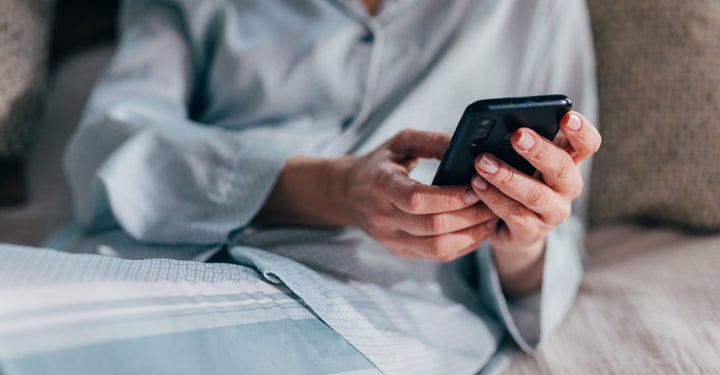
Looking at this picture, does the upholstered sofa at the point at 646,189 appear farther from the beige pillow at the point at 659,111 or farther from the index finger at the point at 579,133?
the index finger at the point at 579,133

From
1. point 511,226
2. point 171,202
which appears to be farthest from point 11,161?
point 511,226

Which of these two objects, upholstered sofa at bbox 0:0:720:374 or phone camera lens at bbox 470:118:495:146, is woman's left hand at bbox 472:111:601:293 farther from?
upholstered sofa at bbox 0:0:720:374

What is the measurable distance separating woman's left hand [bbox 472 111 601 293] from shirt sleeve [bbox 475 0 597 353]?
0.10 metres

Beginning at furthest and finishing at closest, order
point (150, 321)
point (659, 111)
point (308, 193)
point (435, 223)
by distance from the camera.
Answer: point (659, 111)
point (308, 193)
point (435, 223)
point (150, 321)

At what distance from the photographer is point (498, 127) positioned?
51 centimetres

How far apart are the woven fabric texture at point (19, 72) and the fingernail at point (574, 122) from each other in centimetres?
71

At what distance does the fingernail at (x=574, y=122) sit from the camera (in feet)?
1.67

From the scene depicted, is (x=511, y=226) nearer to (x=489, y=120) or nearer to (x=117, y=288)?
(x=489, y=120)

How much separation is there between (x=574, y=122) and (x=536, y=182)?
2.4 inches

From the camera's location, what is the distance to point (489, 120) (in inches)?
19.5

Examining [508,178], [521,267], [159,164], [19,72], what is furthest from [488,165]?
[19,72]

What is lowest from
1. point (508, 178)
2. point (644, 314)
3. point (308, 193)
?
point (644, 314)

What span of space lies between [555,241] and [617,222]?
23cm

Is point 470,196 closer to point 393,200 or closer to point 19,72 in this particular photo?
point 393,200
